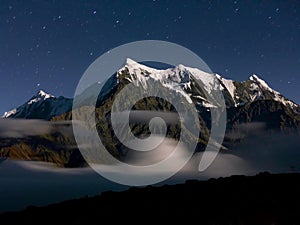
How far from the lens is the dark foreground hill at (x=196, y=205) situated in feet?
113

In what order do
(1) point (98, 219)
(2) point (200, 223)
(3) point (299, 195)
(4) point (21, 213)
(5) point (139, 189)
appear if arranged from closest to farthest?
(2) point (200, 223), (1) point (98, 219), (3) point (299, 195), (4) point (21, 213), (5) point (139, 189)

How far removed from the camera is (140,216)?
3662 centimetres

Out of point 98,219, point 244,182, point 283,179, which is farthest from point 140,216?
point 283,179

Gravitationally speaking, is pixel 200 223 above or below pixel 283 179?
below

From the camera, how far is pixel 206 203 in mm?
38219

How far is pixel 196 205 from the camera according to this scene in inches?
1512

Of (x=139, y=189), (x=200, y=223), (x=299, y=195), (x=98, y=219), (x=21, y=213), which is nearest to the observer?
(x=200, y=223)

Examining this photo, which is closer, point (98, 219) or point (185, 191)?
point (98, 219)

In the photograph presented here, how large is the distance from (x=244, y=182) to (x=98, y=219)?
51.8 ft

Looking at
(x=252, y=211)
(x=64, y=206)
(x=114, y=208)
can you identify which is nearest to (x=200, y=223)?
(x=252, y=211)

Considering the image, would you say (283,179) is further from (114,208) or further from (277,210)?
(114,208)

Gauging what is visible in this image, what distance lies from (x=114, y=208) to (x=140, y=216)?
4237 mm

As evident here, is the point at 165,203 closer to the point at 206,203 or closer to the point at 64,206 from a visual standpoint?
the point at 206,203

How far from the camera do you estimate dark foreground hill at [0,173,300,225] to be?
34375 mm
